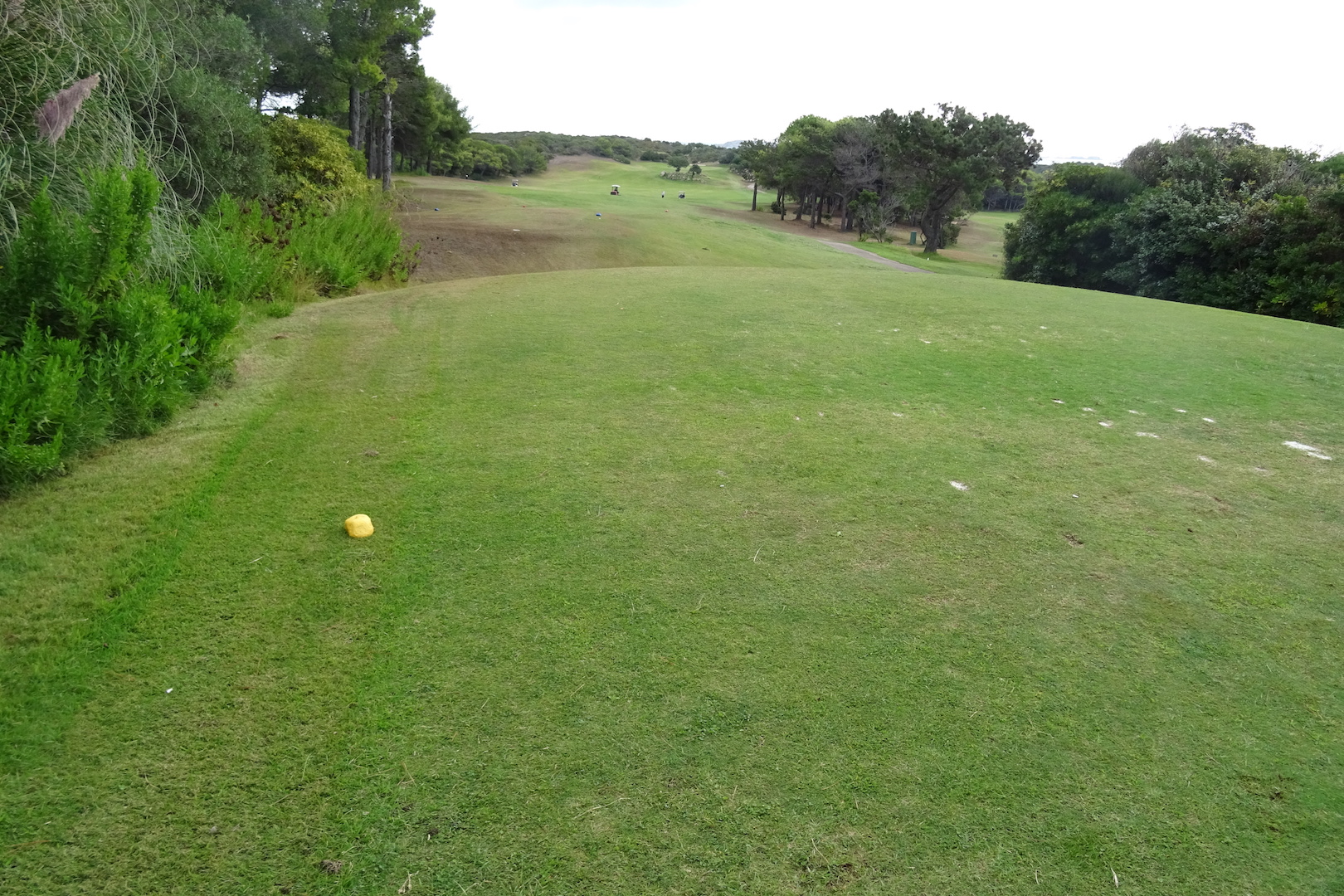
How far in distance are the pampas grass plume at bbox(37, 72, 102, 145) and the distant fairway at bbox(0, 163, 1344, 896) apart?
70.5 inches

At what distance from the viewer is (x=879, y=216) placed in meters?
41.6

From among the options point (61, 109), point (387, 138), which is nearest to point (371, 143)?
point (387, 138)

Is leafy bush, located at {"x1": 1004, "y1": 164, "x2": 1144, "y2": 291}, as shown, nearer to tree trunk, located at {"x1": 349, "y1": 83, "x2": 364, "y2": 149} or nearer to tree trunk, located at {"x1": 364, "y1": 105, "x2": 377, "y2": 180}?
tree trunk, located at {"x1": 349, "y1": 83, "x2": 364, "y2": 149}

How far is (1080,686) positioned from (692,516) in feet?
6.13

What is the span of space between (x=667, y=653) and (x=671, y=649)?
0.03 meters

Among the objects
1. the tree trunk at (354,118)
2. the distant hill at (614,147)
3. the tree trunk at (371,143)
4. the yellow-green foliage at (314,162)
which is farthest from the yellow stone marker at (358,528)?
the distant hill at (614,147)

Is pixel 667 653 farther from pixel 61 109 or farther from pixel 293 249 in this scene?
pixel 293 249

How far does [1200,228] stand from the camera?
69.1 feet

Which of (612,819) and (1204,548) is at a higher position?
(1204,548)

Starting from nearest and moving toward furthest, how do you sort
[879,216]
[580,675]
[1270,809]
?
[1270,809], [580,675], [879,216]

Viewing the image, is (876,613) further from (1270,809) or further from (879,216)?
(879,216)

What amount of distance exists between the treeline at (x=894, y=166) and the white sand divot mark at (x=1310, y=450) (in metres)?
32.3

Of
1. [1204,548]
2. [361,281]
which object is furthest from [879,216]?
[1204,548]

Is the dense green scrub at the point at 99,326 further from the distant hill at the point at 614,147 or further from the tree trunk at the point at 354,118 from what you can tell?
the distant hill at the point at 614,147
